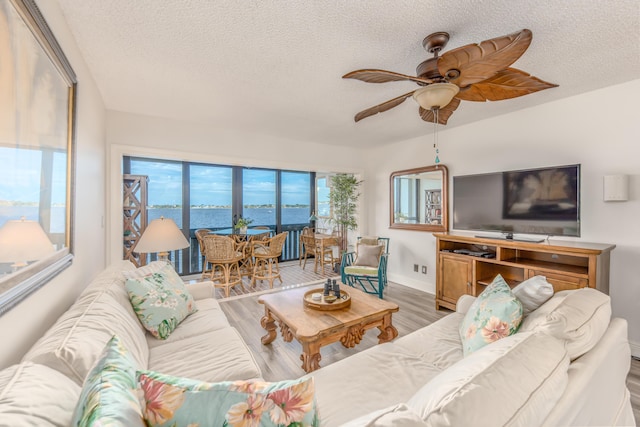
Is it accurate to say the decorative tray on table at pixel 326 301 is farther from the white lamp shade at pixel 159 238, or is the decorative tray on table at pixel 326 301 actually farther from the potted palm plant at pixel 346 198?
the potted palm plant at pixel 346 198

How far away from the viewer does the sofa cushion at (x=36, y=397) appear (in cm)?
56

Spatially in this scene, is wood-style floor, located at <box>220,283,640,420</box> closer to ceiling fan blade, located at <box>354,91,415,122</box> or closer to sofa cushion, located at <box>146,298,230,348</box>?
sofa cushion, located at <box>146,298,230,348</box>

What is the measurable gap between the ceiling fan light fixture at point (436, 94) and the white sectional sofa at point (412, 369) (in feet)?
4.00

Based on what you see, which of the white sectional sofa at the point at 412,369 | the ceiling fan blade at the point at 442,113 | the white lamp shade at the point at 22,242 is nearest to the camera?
the white sectional sofa at the point at 412,369

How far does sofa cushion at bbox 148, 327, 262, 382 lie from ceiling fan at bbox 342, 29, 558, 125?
172 centimetres

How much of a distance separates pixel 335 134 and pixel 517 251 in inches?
105

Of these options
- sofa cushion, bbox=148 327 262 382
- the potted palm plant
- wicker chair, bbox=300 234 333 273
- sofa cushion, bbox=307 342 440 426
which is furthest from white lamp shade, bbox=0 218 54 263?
wicker chair, bbox=300 234 333 273

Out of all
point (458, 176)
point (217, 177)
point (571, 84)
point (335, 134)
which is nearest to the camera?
point (571, 84)

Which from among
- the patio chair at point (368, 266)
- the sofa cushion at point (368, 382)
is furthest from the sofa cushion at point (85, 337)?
the patio chair at point (368, 266)

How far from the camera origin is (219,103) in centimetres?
273

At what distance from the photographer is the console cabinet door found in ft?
9.92

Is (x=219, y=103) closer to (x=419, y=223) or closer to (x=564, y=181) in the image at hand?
(x=419, y=223)

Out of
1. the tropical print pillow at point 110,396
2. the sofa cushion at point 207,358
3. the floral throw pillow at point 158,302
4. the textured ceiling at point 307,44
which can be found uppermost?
the textured ceiling at point 307,44

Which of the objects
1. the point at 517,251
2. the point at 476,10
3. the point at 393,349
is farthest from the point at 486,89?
the point at 517,251
